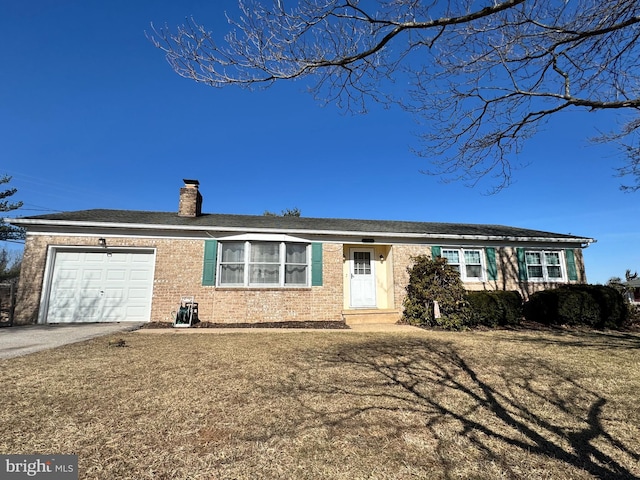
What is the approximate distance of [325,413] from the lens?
313 cm

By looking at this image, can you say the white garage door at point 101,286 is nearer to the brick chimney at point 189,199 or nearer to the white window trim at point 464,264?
the brick chimney at point 189,199

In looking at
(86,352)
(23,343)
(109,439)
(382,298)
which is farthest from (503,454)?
(382,298)

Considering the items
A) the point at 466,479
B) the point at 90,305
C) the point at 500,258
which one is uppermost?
the point at 500,258

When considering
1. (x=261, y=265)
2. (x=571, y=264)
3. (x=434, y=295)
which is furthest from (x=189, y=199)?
(x=571, y=264)

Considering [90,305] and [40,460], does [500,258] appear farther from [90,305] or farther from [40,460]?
[90,305]

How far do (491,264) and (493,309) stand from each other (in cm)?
281

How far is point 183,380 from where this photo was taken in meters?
4.09

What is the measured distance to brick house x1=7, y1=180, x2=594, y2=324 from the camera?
9523mm

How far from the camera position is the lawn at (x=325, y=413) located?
230 cm

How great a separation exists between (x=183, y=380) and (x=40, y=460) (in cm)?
186

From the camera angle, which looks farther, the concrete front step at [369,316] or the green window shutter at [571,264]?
the green window shutter at [571,264]

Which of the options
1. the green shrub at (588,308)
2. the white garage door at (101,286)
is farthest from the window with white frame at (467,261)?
the white garage door at (101,286)

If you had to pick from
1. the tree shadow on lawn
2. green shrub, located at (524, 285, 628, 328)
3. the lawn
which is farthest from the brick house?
the tree shadow on lawn

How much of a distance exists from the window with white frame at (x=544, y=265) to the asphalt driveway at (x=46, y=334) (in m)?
13.7
